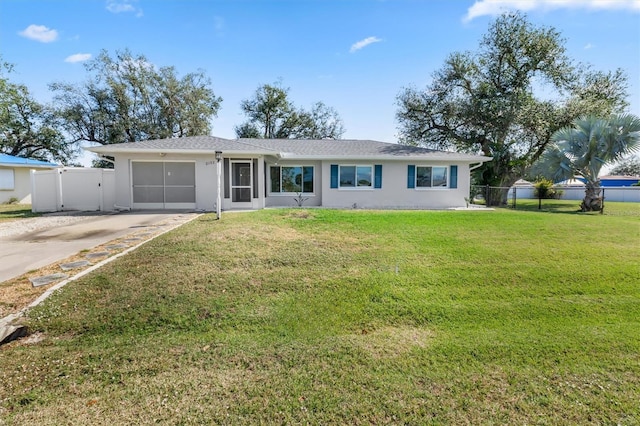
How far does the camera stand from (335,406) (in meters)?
2.59

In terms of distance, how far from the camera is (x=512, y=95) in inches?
770

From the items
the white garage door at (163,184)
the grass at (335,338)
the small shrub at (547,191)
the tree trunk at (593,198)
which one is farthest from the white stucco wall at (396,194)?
the small shrub at (547,191)

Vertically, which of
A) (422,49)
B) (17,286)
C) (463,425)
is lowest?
(463,425)

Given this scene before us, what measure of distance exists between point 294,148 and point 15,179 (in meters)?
17.0

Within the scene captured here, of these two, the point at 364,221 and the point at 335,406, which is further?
the point at 364,221

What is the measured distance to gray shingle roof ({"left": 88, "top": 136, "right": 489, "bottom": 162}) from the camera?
41.2 feet

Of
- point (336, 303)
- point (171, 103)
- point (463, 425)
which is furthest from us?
point (171, 103)

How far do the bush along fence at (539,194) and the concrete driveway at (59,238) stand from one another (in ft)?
57.4

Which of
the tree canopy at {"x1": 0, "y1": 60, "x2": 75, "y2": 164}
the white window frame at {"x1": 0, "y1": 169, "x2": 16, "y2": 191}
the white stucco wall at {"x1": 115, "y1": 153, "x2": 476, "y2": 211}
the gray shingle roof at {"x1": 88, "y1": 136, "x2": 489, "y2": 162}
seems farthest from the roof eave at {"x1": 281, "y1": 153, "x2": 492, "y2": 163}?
the tree canopy at {"x1": 0, "y1": 60, "x2": 75, "y2": 164}

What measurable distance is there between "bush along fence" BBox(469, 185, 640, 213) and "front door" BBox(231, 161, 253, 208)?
44.1ft

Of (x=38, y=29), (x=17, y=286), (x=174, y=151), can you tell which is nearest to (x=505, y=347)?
(x=17, y=286)

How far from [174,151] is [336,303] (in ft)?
34.4

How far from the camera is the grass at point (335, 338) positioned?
8.53 feet

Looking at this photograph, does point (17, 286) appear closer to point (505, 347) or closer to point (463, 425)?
point (463, 425)
